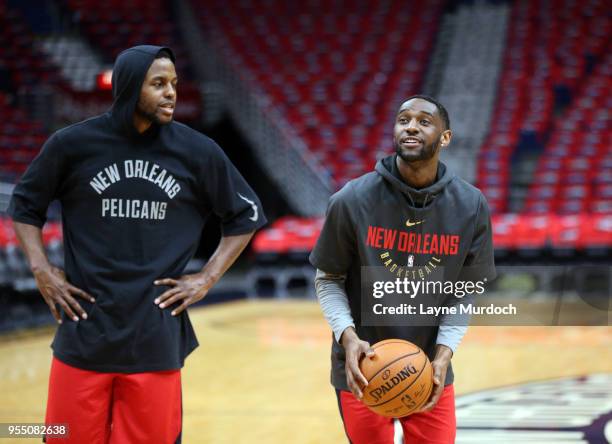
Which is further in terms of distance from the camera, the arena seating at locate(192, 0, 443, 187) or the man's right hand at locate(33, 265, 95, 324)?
the arena seating at locate(192, 0, 443, 187)

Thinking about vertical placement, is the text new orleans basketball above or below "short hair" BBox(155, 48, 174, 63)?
below

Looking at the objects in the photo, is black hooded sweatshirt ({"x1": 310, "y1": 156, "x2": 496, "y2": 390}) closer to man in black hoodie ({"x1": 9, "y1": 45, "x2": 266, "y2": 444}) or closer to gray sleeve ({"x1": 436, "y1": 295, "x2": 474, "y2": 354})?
gray sleeve ({"x1": 436, "y1": 295, "x2": 474, "y2": 354})

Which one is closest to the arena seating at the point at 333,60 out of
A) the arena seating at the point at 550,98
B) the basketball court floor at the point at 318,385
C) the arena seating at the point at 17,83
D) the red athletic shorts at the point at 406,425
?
the arena seating at the point at 550,98

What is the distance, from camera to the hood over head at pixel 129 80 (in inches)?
91.4

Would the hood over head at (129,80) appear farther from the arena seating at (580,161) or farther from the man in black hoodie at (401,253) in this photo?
the arena seating at (580,161)

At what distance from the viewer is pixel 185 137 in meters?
2.44

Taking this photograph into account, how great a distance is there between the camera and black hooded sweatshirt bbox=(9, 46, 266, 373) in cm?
231

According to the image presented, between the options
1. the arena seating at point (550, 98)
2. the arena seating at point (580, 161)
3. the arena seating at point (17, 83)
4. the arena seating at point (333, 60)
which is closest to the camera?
the arena seating at point (580, 161)

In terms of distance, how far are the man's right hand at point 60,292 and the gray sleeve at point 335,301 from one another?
669 mm

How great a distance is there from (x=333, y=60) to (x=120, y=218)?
1503 centimetres

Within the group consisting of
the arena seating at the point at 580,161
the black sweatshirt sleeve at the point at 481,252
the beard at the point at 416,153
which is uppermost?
the beard at the point at 416,153

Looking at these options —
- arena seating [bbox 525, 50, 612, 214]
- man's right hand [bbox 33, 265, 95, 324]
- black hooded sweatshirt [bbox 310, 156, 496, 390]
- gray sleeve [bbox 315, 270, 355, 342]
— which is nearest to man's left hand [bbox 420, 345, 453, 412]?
black hooded sweatshirt [bbox 310, 156, 496, 390]

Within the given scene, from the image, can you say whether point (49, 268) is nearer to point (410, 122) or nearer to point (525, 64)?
point (410, 122)

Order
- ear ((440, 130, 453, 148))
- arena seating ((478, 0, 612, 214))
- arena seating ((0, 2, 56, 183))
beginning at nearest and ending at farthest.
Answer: ear ((440, 130, 453, 148)) < arena seating ((478, 0, 612, 214)) < arena seating ((0, 2, 56, 183))
